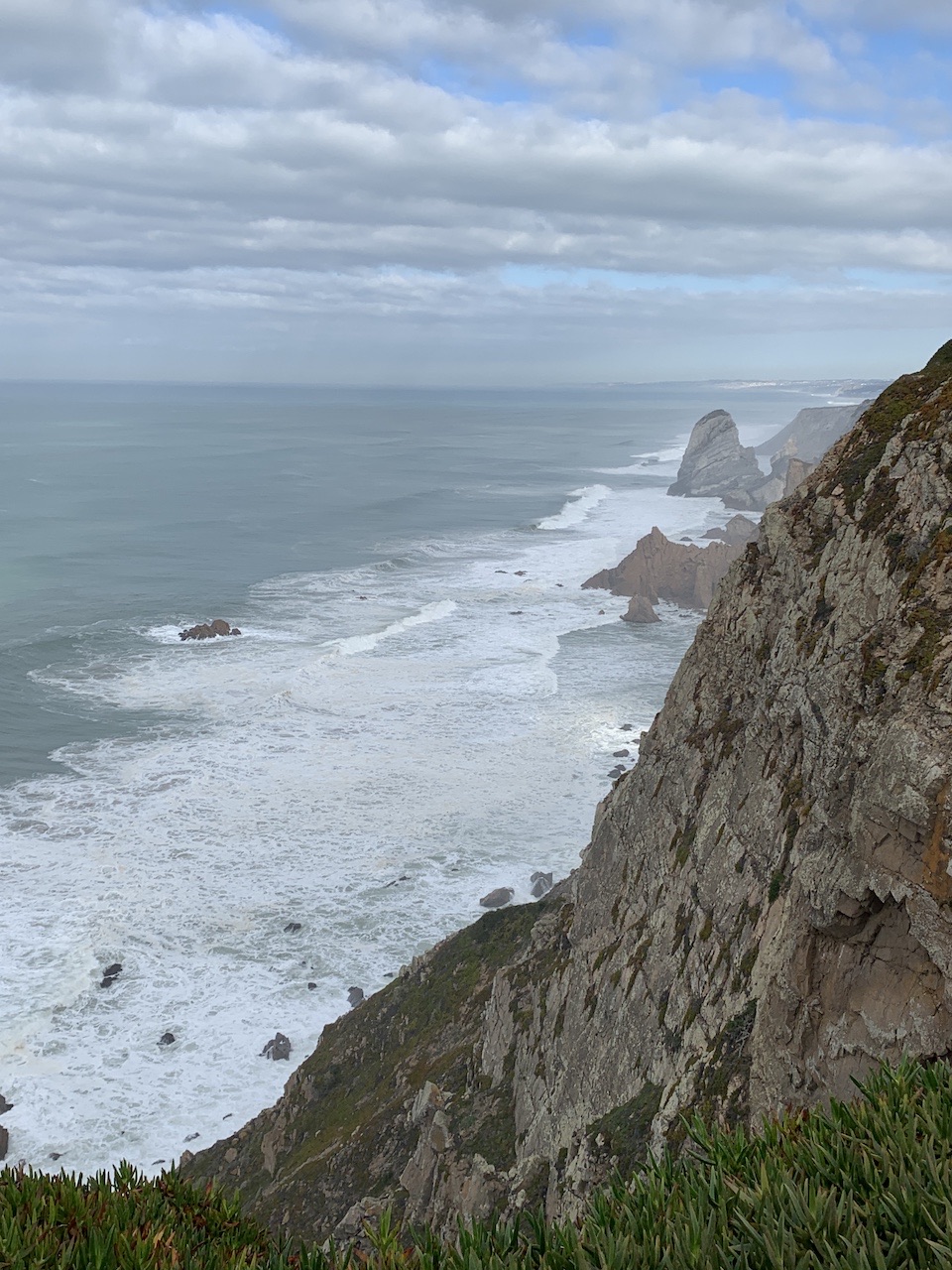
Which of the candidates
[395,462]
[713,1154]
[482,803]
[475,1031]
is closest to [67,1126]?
[475,1031]

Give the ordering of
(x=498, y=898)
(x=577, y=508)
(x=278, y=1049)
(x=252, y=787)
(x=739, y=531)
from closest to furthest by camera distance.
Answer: (x=278, y=1049) < (x=498, y=898) < (x=252, y=787) < (x=739, y=531) < (x=577, y=508)

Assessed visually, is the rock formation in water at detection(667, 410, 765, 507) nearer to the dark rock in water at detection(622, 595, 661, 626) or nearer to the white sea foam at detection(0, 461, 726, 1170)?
the dark rock in water at detection(622, 595, 661, 626)

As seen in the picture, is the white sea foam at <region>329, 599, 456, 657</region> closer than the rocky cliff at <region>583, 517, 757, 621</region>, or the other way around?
the white sea foam at <region>329, 599, 456, 657</region>

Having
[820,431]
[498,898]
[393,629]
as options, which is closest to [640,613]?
[393,629]

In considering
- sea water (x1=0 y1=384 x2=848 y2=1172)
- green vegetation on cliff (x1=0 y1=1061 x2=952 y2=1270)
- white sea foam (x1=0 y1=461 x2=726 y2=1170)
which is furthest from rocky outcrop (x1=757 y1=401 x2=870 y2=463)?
green vegetation on cliff (x1=0 y1=1061 x2=952 y2=1270)

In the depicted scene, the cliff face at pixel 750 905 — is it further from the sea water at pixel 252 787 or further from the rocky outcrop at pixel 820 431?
the rocky outcrop at pixel 820 431

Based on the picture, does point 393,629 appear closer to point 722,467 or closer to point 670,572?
point 670,572

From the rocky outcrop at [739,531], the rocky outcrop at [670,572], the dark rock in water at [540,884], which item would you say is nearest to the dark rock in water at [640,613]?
the rocky outcrop at [670,572]
